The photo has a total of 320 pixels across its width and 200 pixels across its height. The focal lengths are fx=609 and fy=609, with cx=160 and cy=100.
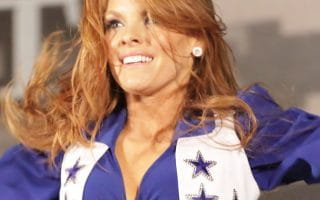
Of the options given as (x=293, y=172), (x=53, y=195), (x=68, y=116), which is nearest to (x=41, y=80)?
(x=68, y=116)

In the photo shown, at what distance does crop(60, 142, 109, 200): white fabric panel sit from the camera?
0.87 m

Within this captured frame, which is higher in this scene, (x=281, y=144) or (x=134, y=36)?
(x=134, y=36)

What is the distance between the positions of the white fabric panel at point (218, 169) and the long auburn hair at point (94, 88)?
0.02 metres

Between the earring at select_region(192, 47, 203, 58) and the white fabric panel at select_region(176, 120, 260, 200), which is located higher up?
the earring at select_region(192, 47, 203, 58)

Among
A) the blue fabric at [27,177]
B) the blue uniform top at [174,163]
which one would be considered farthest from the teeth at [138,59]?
the blue fabric at [27,177]

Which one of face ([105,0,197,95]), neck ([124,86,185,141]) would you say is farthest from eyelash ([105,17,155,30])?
neck ([124,86,185,141])

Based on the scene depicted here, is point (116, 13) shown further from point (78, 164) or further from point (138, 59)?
point (78, 164)

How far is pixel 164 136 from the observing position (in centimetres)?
91

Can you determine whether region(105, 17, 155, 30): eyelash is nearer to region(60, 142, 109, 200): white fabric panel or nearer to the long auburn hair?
the long auburn hair

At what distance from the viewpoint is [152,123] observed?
0.92 m

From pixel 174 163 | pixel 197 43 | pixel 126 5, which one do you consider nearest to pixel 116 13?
pixel 126 5

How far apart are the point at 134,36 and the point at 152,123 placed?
0.47 feet

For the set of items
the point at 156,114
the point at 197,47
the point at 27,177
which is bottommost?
the point at 27,177

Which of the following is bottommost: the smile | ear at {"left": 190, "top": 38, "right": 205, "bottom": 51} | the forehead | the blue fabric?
the blue fabric
